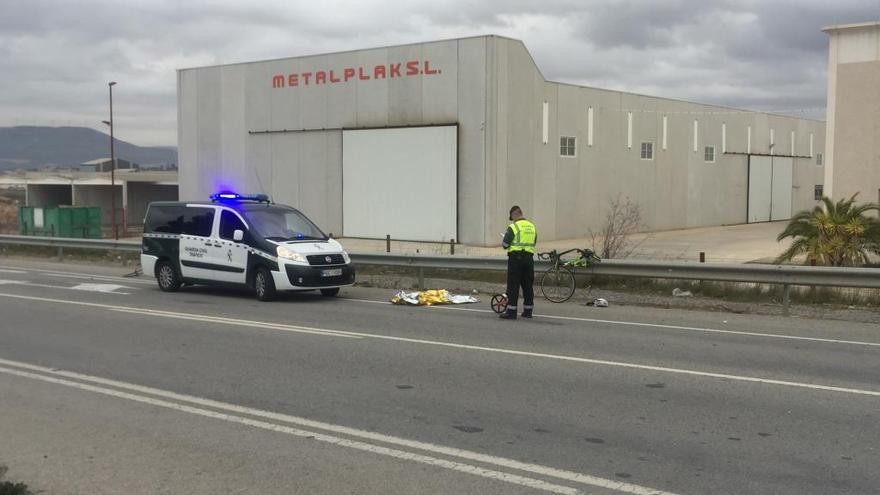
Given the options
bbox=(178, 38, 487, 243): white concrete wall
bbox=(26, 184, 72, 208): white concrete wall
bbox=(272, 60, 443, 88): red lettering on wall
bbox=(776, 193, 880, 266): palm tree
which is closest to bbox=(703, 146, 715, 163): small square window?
bbox=(178, 38, 487, 243): white concrete wall

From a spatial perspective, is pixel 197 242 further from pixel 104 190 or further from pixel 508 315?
pixel 104 190

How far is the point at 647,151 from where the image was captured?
38.2 meters

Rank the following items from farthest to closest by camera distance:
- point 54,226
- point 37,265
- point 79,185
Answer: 1. point 79,185
2. point 54,226
3. point 37,265

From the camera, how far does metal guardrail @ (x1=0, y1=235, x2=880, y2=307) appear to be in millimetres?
13227

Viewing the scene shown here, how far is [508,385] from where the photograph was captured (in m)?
7.80

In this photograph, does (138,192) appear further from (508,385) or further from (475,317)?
(508,385)

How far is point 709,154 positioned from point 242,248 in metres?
33.4

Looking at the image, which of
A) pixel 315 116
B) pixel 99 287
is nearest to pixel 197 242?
pixel 99 287

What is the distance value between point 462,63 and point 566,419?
78.5ft

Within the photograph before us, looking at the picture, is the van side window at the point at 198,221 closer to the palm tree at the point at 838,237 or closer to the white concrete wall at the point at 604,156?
the palm tree at the point at 838,237

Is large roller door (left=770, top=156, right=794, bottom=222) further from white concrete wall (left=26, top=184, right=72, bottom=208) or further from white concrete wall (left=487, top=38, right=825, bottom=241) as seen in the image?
white concrete wall (left=26, top=184, right=72, bottom=208)

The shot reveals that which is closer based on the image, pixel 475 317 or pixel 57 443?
pixel 57 443

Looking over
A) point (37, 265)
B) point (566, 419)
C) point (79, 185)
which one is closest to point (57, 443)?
point (566, 419)

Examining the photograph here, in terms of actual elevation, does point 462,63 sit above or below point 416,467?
above
